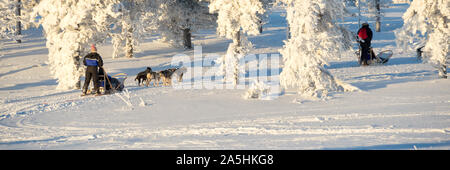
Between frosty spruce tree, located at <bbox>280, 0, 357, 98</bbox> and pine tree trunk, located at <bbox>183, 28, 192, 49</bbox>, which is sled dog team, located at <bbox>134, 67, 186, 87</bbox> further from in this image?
pine tree trunk, located at <bbox>183, 28, 192, 49</bbox>

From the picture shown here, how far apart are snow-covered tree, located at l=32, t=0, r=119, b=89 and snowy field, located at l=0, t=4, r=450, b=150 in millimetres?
1027

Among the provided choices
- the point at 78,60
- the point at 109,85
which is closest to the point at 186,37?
the point at 78,60

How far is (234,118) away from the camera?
32.2 feet

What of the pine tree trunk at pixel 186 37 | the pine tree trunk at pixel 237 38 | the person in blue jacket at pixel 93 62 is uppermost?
the pine tree trunk at pixel 186 37

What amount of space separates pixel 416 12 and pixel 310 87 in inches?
230

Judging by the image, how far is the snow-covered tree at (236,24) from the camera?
47.0 feet

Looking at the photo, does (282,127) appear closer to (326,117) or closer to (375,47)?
(326,117)

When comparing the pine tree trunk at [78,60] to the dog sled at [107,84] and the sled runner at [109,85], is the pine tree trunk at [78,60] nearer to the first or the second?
the dog sled at [107,84]

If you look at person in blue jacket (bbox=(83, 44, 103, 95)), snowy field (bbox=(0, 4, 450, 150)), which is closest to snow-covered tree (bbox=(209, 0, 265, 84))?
snowy field (bbox=(0, 4, 450, 150))

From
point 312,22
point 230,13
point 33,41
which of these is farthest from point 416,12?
point 33,41

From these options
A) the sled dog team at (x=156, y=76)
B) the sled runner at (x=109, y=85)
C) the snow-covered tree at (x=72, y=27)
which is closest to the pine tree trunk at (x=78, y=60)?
the snow-covered tree at (x=72, y=27)

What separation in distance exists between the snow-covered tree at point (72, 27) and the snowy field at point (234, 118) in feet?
3.37

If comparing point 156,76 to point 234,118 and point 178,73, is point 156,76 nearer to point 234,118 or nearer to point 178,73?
point 178,73

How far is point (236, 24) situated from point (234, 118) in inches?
235
